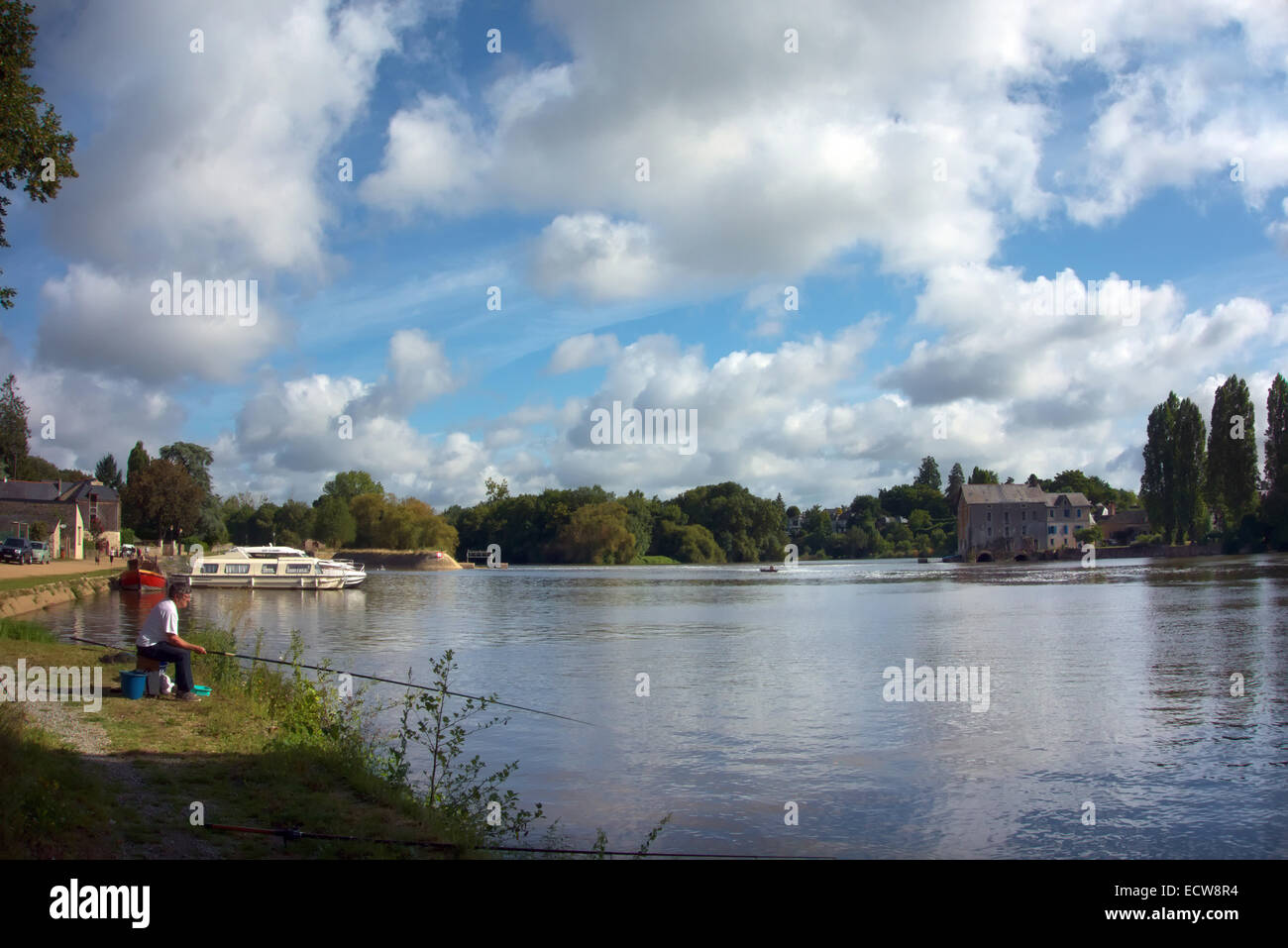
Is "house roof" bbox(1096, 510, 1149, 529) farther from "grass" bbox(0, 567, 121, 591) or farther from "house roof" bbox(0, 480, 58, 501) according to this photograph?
"house roof" bbox(0, 480, 58, 501)

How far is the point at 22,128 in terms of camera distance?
499 inches

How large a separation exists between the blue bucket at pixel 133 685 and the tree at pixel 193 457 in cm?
13035

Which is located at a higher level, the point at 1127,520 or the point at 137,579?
the point at 1127,520

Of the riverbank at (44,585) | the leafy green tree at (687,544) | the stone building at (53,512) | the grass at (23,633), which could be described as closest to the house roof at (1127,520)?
the leafy green tree at (687,544)

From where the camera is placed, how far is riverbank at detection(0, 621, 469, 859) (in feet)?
24.4

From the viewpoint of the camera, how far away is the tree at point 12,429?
98438 millimetres

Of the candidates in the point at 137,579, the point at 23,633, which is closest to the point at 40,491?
the point at 137,579

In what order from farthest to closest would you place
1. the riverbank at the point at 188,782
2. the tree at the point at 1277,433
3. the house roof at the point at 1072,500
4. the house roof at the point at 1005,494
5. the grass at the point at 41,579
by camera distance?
the house roof at the point at 1072,500 → the house roof at the point at 1005,494 → the tree at the point at 1277,433 → the grass at the point at 41,579 → the riverbank at the point at 188,782

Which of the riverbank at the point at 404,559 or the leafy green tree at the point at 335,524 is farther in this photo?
the leafy green tree at the point at 335,524

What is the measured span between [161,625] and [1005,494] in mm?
150518

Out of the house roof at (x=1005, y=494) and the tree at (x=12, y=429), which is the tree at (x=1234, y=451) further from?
the tree at (x=12, y=429)

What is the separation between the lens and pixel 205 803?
29.7ft

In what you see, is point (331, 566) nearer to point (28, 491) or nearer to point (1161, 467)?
point (28, 491)
